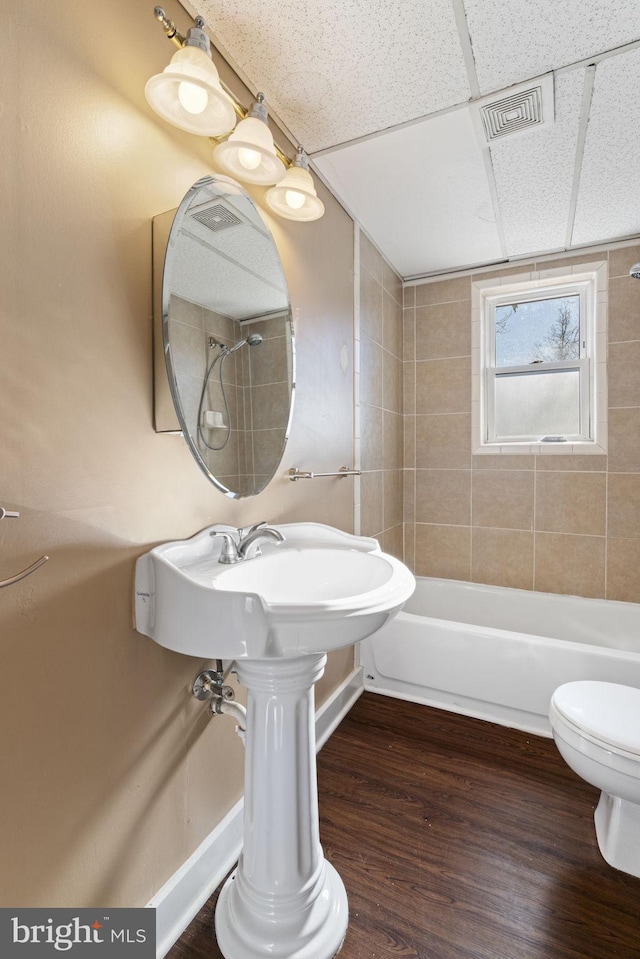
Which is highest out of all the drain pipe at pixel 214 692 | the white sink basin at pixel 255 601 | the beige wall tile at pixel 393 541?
the white sink basin at pixel 255 601

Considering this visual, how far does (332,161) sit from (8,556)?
5.77 feet

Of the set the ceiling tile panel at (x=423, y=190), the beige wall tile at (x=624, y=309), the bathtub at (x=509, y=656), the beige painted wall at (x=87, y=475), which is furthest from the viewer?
the beige wall tile at (x=624, y=309)

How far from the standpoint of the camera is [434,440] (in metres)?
2.90

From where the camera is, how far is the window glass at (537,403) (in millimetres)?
2645

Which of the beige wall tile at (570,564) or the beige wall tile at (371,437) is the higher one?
the beige wall tile at (371,437)

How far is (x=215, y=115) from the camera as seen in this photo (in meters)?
1.07

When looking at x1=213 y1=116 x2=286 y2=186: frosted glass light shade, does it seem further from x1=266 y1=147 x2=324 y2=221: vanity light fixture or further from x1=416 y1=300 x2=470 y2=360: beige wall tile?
x1=416 y1=300 x2=470 y2=360: beige wall tile

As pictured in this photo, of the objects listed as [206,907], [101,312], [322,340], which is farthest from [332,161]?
[206,907]

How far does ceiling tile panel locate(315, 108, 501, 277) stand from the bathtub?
6.08 feet

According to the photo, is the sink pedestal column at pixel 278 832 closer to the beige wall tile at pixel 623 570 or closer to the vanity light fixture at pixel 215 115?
the vanity light fixture at pixel 215 115

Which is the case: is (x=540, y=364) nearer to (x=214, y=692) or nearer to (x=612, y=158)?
(x=612, y=158)

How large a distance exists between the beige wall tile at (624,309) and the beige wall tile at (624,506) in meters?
0.74

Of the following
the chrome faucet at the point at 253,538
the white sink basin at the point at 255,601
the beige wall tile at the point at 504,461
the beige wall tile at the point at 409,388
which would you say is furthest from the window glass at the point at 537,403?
the chrome faucet at the point at 253,538

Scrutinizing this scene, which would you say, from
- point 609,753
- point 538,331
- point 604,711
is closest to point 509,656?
point 604,711
